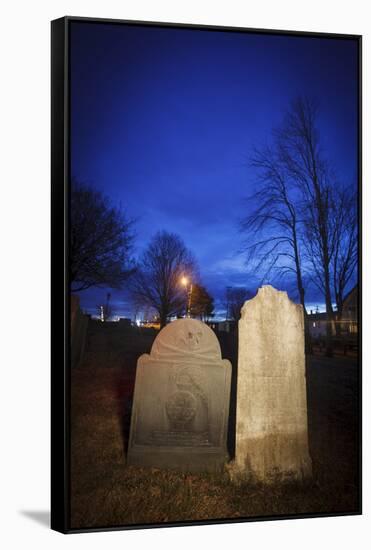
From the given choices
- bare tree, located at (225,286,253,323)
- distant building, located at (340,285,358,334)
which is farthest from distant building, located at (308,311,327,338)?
bare tree, located at (225,286,253,323)

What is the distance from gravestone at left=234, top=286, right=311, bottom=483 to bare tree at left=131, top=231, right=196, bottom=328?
0.65 m

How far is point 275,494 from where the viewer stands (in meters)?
7.55

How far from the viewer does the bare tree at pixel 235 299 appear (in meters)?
7.99

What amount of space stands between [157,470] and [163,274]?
5.54 feet

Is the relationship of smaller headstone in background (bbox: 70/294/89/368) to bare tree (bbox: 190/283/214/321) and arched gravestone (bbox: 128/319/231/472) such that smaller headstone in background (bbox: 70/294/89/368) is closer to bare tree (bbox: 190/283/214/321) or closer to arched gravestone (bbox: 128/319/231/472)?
arched gravestone (bbox: 128/319/231/472)

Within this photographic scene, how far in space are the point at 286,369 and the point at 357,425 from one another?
0.79 m

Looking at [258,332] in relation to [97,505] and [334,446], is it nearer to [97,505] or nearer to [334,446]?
[334,446]

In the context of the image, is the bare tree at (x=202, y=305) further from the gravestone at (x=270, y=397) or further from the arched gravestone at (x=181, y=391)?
the gravestone at (x=270, y=397)

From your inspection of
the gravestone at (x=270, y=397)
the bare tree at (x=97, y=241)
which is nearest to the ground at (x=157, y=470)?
the gravestone at (x=270, y=397)

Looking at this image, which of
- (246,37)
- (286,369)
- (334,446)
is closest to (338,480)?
(334,446)

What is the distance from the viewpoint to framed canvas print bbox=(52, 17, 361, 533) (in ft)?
24.9

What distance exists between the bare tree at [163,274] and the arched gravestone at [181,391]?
0.20m

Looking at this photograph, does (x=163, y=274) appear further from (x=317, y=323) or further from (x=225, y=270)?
(x=317, y=323)

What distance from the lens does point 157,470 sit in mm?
7668
